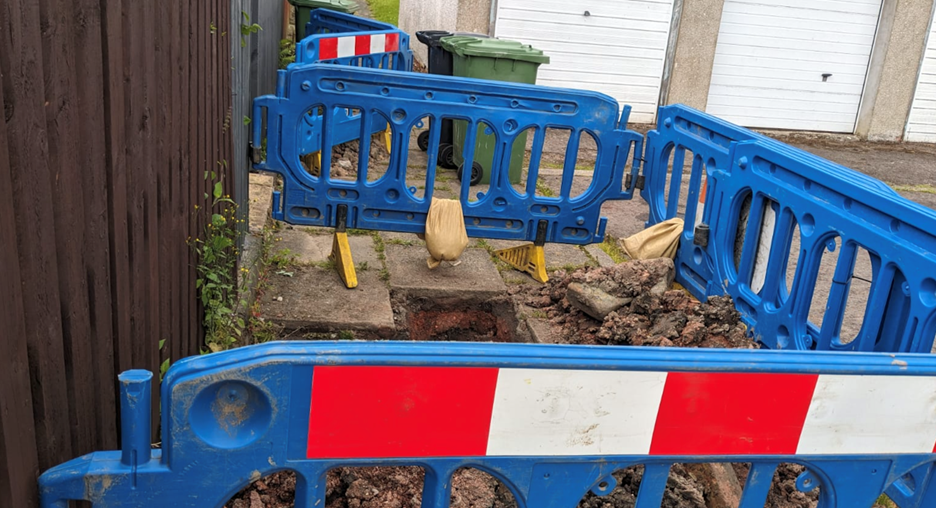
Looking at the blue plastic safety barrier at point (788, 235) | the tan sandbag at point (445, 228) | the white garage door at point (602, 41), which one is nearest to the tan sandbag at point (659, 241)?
the blue plastic safety barrier at point (788, 235)

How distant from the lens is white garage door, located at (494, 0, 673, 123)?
1164 centimetres

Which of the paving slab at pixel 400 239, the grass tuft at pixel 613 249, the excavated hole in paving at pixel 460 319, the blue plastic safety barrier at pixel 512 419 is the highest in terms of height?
the blue plastic safety barrier at pixel 512 419

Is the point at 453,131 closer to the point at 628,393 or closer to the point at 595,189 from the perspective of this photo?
the point at 595,189

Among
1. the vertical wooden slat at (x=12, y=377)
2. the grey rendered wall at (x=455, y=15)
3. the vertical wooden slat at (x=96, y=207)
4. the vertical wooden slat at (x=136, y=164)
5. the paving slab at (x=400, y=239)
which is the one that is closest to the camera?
the vertical wooden slat at (x=12, y=377)

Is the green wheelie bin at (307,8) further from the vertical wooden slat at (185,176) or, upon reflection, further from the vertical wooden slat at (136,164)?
the vertical wooden slat at (136,164)

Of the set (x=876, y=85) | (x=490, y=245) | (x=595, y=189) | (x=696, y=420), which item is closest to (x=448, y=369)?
(x=696, y=420)

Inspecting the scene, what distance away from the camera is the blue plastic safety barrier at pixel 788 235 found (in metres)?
3.35

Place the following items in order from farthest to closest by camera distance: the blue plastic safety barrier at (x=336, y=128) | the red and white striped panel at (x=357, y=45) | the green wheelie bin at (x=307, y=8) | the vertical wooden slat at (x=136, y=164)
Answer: the green wheelie bin at (x=307, y=8), the blue plastic safety barrier at (x=336, y=128), the red and white striped panel at (x=357, y=45), the vertical wooden slat at (x=136, y=164)

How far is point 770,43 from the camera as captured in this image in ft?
41.4

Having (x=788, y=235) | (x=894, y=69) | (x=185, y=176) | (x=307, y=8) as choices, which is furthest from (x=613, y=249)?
(x=894, y=69)

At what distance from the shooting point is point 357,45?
7516mm

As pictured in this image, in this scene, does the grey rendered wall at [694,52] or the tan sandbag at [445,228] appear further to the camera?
the grey rendered wall at [694,52]

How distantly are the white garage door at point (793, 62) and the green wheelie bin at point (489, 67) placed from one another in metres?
5.45

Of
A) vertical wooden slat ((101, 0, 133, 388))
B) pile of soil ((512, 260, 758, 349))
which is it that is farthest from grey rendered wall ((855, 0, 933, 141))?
vertical wooden slat ((101, 0, 133, 388))
